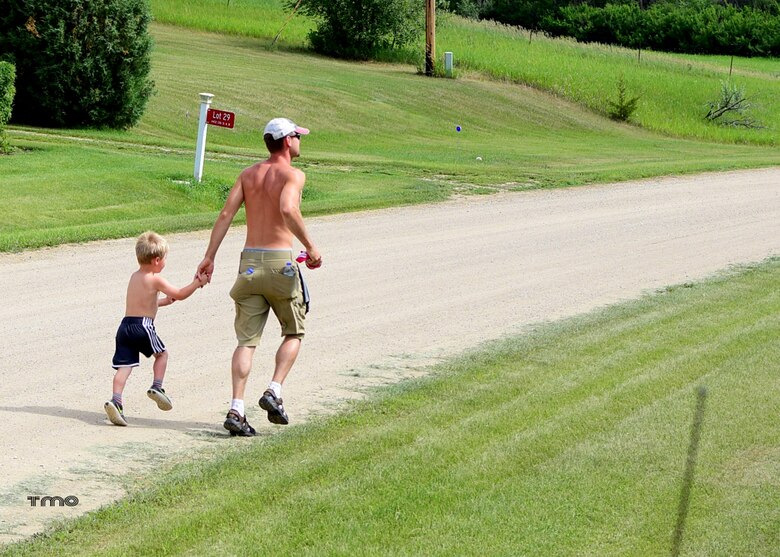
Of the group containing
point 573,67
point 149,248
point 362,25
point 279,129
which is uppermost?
point 362,25

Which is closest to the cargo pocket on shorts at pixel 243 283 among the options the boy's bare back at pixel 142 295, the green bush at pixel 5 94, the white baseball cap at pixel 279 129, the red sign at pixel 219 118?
the boy's bare back at pixel 142 295

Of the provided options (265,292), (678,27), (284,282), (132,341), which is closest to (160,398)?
(132,341)

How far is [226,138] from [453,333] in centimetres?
→ 2019

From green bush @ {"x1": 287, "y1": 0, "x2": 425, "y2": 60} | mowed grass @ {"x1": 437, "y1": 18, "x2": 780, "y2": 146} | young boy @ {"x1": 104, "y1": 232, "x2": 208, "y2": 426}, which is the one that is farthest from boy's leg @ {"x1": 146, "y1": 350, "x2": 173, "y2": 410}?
green bush @ {"x1": 287, "y1": 0, "x2": 425, "y2": 60}

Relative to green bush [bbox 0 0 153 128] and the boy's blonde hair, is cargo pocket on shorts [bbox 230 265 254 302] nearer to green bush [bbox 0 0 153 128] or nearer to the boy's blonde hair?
the boy's blonde hair

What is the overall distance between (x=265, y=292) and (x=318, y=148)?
916 inches

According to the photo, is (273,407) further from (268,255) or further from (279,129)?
(279,129)

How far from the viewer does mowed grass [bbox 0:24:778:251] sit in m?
17.4

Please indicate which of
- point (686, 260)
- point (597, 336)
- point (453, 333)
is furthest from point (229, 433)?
point (686, 260)

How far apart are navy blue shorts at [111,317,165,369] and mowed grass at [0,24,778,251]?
6272 millimetres

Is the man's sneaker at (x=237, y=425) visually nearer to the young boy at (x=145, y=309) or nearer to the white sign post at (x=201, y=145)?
the young boy at (x=145, y=309)

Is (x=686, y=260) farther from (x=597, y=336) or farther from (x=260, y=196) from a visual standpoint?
(x=260, y=196)

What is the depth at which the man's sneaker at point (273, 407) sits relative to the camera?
7.38 metres

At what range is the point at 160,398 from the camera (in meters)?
7.50
